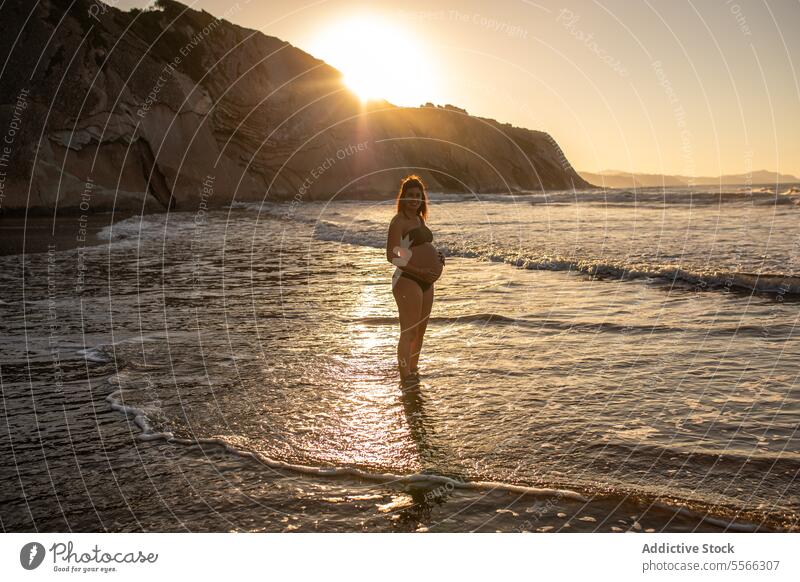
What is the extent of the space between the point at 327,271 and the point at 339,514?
1288 centimetres

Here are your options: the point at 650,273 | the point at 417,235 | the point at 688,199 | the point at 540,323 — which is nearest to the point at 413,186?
the point at 417,235

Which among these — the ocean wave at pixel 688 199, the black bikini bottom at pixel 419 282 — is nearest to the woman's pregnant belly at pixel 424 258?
the black bikini bottom at pixel 419 282

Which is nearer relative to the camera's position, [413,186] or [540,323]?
[413,186]

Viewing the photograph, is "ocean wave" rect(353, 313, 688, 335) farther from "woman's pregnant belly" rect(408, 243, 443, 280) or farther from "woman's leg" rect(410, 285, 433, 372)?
"woman's pregnant belly" rect(408, 243, 443, 280)

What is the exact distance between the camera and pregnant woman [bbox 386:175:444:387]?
7348mm

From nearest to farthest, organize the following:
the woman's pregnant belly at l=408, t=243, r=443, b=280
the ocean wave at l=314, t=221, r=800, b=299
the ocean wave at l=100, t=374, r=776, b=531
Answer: the ocean wave at l=100, t=374, r=776, b=531, the woman's pregnant belly at l=408, t=243, r=443, b=280, the ocean wave at l=314, t=221, r=800, b=299

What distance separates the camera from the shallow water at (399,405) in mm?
4281

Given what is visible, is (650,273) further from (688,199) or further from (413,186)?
(688,199)

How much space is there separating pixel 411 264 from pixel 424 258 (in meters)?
0.17

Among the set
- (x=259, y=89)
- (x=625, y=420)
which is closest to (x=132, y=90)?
(x=259, y=89)

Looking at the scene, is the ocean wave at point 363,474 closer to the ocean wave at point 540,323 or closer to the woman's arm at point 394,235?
the woman's arm at point 394,235
